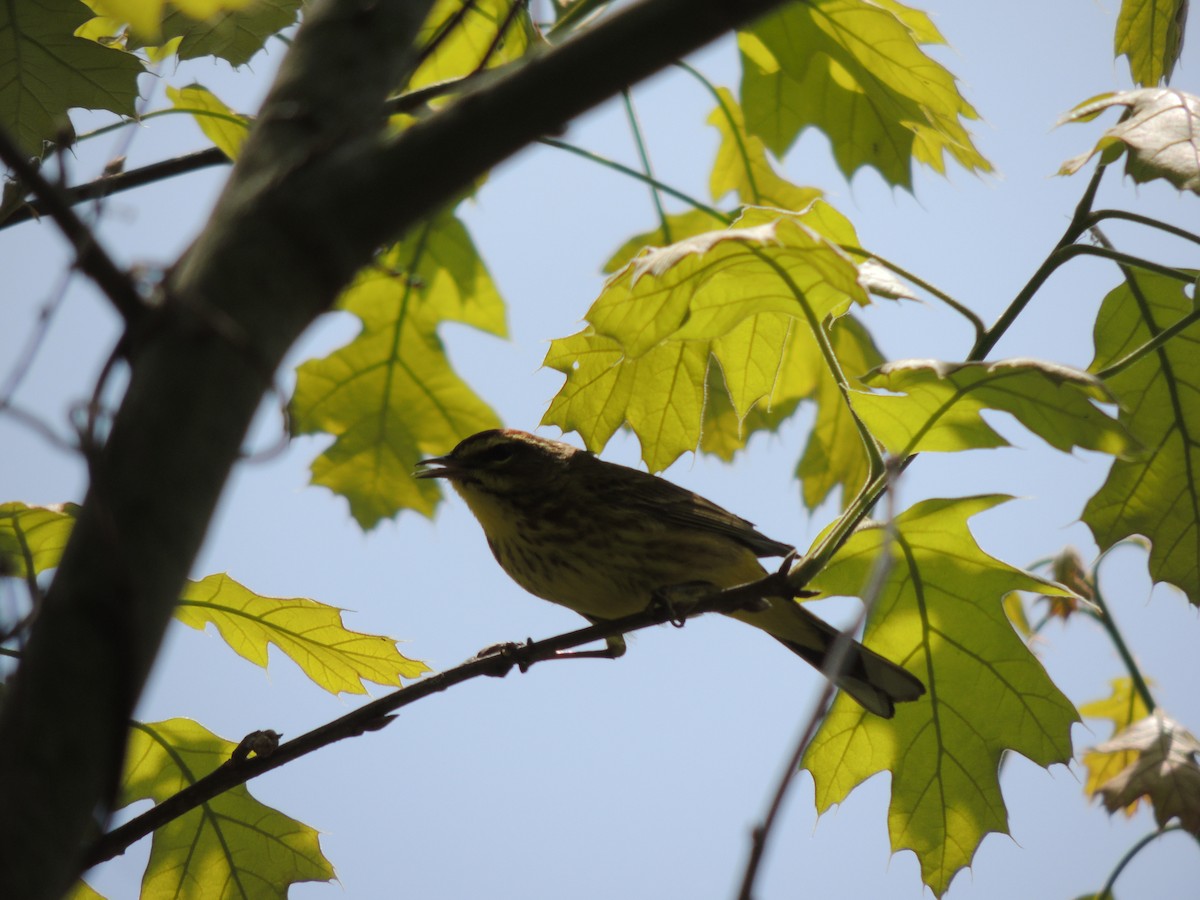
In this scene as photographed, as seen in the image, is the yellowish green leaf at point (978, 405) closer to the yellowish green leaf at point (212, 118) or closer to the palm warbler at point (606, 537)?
the palm warbler at point (606, 537)

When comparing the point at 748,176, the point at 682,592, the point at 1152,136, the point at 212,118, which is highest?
the point at 748,176

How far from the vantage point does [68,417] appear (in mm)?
1115

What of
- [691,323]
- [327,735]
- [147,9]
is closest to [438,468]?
[691,323]

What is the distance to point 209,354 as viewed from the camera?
1.11m

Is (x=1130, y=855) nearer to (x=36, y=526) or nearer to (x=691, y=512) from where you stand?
(x=691, y=512)

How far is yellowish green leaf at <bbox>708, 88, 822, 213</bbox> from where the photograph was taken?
423 cm

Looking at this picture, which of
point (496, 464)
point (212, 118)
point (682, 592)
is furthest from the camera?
point (496, 464)

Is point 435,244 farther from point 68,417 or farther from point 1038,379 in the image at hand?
point 68,417

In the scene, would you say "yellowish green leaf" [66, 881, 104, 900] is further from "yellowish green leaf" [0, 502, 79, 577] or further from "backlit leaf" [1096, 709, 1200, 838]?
"backlit leaf" [1096, 709, 1200, 838]

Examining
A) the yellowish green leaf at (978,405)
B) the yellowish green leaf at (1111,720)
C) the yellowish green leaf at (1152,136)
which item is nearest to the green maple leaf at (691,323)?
the yellowish green leaf at (978,405)

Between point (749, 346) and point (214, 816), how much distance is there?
1744mm

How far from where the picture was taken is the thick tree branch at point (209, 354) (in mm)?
1005

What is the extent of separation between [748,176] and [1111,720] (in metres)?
3.21

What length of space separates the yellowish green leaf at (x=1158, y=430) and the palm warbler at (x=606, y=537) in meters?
1.22
